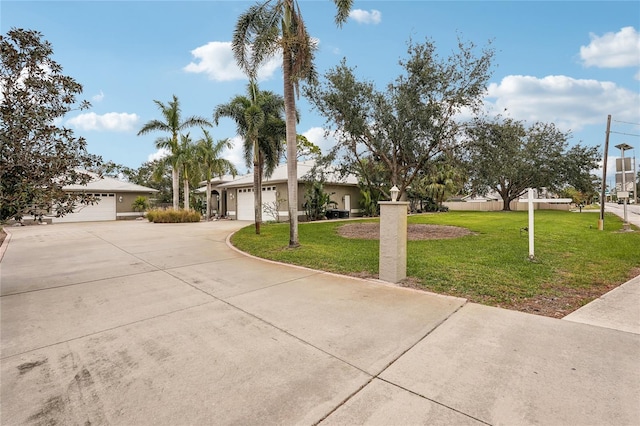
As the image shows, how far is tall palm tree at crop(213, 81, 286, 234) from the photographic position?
45.8 feet

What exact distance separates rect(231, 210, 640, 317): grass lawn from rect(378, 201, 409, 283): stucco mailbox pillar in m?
0.37

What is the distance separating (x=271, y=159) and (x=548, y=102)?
54.2 feet

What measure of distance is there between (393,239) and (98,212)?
2855cm

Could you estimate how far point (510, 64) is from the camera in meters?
11.0

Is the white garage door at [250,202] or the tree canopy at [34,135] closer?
the tree canopy at [34,135]

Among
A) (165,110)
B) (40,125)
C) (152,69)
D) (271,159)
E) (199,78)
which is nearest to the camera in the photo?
(40,125)

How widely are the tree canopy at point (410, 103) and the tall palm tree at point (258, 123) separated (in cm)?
310

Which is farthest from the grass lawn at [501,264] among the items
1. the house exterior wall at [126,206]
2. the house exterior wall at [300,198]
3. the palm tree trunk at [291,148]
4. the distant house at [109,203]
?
the house exterior wall at [126,206]

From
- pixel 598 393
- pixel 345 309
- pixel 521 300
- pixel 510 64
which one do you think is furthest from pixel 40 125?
pixel 510 64

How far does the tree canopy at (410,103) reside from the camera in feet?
35.0

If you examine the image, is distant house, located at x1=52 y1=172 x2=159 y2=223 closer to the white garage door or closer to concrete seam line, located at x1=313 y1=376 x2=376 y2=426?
the white garage door

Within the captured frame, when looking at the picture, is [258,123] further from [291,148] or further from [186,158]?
[186,158]

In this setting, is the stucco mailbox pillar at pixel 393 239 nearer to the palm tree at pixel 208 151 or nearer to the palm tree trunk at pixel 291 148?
the palm tree trunk at pixel 291 148

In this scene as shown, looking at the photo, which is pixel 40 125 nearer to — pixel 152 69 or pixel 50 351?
pixel 50 351
